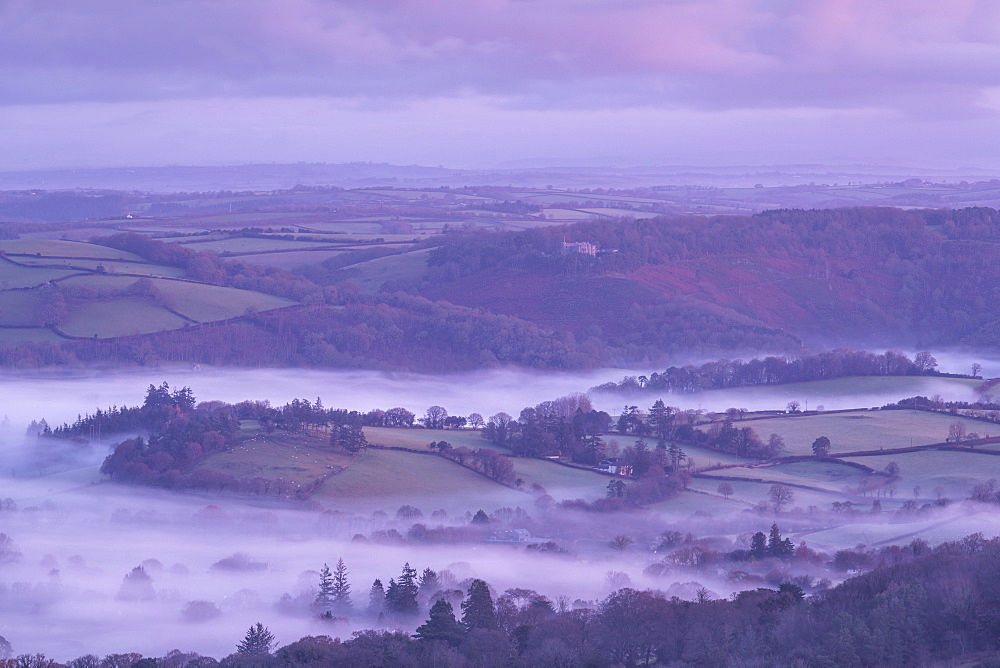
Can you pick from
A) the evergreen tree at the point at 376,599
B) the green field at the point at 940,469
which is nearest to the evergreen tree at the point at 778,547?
the green field at the point at 940,469

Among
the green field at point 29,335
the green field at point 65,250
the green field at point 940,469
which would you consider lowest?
the green field at point 940,469

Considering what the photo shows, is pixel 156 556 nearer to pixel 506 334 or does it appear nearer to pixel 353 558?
pixel 353 558

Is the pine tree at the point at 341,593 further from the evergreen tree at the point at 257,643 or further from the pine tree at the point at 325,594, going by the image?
the evergreen tree at the point at 257,643

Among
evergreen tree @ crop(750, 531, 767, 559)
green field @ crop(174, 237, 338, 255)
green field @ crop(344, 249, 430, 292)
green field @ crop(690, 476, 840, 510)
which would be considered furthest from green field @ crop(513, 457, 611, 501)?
green field @ crop(174, 237, 338, 255)

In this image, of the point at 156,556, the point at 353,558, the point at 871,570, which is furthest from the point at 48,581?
the point at 871,570

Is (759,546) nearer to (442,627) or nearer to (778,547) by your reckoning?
(778,547)
